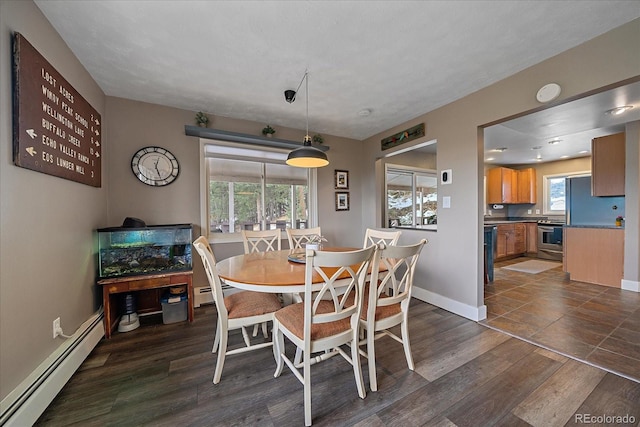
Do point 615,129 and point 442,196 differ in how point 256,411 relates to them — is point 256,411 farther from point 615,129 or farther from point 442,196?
point 615,129

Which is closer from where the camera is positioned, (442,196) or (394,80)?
(394,80)

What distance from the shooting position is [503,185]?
6035 millimetres

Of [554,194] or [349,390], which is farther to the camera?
[554,194]

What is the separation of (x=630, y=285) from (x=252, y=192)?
564 centimetres

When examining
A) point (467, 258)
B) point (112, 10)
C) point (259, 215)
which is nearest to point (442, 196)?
point (467, 258)

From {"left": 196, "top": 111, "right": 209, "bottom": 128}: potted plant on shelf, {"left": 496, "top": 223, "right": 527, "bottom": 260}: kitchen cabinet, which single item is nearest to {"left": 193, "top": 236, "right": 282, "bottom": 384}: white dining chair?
{"left": 196, "top": 111, "right": 209, "bottom": 128}: potted plant on shelf

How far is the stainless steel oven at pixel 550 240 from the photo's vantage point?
17.6ft

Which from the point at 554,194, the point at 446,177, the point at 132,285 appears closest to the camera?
the point at 132,285

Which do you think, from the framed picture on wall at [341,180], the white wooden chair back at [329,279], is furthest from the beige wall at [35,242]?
the framed picture on wall at [341,180]

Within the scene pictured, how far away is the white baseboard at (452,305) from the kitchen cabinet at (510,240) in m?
3.41

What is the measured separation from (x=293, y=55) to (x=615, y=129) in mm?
5355

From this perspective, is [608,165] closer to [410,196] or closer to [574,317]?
[574,317]

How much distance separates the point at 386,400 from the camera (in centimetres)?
152

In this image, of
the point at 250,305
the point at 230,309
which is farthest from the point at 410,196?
the point at 230,309
